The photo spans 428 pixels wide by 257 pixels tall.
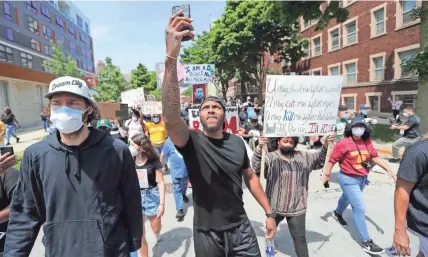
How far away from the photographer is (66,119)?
185cm

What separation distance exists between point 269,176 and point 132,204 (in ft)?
5.94

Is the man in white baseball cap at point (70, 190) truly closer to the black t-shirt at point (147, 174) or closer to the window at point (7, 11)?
the black t-shirt at point (147, 174)

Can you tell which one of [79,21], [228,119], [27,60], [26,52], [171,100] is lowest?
[228,119]

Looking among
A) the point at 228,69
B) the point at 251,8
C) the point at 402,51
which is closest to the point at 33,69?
the point at 228,69

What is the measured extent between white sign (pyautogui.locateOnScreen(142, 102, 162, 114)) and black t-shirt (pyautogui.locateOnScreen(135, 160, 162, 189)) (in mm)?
4339

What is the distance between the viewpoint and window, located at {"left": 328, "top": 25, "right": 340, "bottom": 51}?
84.6ft

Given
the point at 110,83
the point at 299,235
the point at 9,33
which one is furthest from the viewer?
the point at 110,83

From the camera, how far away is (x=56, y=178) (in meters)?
1.78

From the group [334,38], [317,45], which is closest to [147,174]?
[334,38]

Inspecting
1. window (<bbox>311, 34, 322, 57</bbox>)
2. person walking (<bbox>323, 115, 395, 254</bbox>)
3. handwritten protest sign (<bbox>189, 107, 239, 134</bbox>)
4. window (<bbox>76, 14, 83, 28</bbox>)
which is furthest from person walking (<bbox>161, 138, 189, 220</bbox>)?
window (<bbox>76, 14, 83, 28</bbox>)

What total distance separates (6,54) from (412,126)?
32.2 meters

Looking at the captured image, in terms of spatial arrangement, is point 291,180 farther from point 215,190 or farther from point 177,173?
point 177,173

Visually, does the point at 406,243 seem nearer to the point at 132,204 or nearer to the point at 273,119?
the point at 273,119

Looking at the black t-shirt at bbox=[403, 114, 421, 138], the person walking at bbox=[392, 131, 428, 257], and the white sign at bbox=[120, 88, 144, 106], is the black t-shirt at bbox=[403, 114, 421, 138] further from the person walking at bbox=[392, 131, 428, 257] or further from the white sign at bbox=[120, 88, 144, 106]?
the white sign at bbox=[120, 88, 144, 106]
